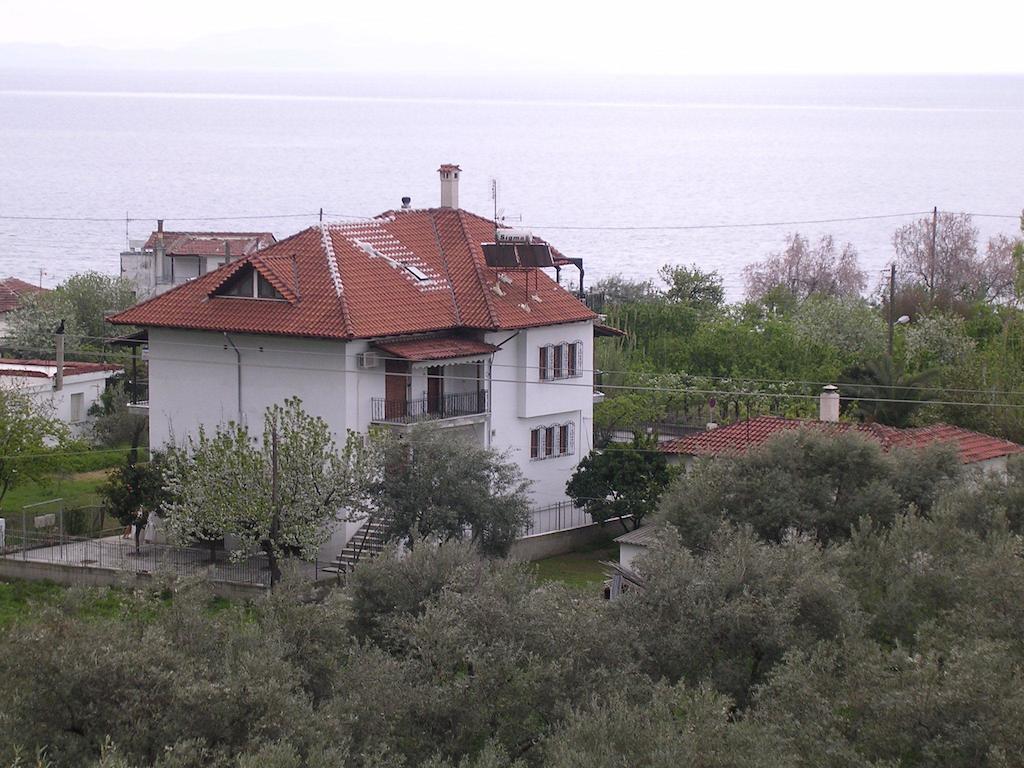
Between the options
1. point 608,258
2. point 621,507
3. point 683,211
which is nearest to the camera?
point 621,507

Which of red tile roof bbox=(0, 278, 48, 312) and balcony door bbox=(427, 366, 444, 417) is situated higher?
red tile roof bbox=(0, 278, 48, 312)

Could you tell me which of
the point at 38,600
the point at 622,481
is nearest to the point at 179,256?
the point at 622,481

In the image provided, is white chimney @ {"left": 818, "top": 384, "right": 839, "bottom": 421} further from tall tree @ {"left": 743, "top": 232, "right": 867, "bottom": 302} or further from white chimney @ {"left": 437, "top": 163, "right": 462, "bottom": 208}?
tall tree @ {"left": 743, "top": 232, "right": 867, "bottom": 302}

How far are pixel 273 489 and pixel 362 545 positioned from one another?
9.65 ft

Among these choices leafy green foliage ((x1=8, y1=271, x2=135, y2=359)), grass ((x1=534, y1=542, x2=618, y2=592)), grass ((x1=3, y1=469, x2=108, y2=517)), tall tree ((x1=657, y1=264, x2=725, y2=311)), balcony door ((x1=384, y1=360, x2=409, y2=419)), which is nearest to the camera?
grass ((x1=534, y1=542, x2=618, y2=592))

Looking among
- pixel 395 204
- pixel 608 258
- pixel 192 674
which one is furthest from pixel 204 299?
pixel 395 204

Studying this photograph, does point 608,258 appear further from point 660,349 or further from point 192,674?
point 192,674

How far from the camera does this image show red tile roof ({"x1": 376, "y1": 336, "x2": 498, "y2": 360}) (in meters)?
37.0

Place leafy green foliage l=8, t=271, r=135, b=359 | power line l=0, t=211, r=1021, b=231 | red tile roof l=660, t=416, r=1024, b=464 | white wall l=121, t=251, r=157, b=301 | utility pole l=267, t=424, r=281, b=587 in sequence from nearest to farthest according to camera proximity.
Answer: utility pole l=267, t=424, r=281, b=587
red tile roof l=660, t=416, r=1024, b=464
leafy green foliage l=8, t=271, r=135, b=359
white wall l=121, t=251, r=157, b=301
power line l=0, t=211, r=1021, b=231

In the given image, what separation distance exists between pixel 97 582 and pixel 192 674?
18.4 meters

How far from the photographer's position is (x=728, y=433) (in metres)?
37.8

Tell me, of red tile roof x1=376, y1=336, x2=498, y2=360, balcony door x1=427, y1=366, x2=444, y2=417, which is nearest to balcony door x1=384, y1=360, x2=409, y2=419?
red tile roof x1=376, y1=336, x2=498, y2=360

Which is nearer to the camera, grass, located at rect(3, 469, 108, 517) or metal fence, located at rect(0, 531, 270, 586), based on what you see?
metal fence, located at rect(0, 531, 270, 586)

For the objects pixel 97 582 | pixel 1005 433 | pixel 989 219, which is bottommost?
pixel 97 582
